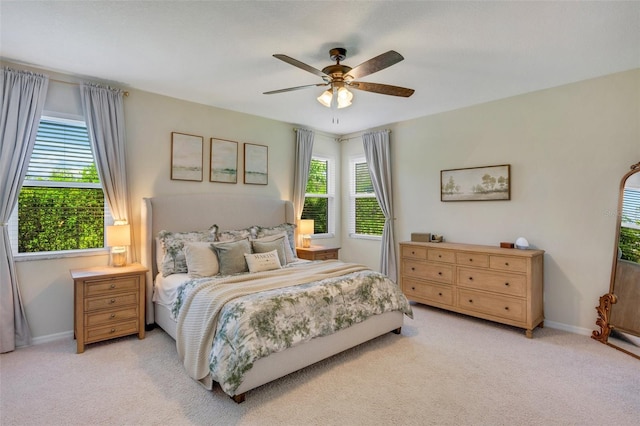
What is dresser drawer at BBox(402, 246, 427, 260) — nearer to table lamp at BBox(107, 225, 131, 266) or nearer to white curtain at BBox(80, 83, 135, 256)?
table lamp at BBox(107, 225, 131, 266)

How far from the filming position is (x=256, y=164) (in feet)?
16.1

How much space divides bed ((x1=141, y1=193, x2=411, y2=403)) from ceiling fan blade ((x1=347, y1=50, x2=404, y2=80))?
6.04ft

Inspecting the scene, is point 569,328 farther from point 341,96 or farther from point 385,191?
point 341,96

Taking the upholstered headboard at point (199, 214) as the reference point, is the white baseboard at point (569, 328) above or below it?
below

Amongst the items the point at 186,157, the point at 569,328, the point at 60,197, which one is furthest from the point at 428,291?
the point at 60,197

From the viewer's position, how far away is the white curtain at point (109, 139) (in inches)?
138

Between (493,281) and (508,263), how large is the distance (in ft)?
0.88

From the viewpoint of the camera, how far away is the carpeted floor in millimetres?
2158

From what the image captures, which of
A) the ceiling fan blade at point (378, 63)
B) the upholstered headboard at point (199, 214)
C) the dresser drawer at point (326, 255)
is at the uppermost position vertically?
the ceiling fan blade at point (378, 63)

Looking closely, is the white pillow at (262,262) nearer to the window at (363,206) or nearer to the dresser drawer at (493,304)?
the dresser drawer at (493,304)

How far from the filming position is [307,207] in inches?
227

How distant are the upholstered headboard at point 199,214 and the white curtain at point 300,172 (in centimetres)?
24

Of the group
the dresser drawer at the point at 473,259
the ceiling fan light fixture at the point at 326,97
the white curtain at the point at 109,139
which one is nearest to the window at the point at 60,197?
the white curtain at the point at 109,139

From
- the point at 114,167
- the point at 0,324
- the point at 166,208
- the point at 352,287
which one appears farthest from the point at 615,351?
the point at 0,324
